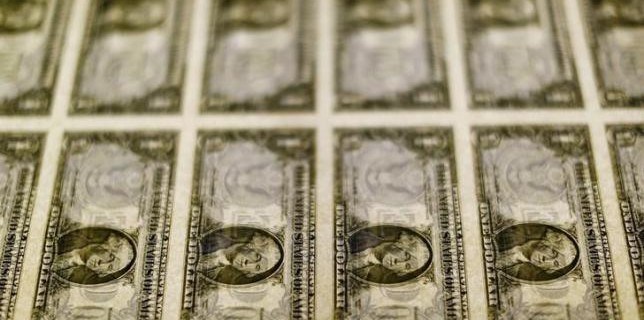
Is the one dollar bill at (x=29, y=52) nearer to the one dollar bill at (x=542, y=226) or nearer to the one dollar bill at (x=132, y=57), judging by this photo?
the one dollar bill at (x=132, y=57)

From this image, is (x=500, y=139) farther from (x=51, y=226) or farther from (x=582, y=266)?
(x=51, y=226)

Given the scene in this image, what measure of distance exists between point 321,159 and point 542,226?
68.5 inches

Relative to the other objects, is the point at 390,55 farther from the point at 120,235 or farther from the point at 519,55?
the point at 120,235

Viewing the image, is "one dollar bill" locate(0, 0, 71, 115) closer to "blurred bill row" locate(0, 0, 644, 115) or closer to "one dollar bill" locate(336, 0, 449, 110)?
"blurred bill row" locate(0, 0, 644, 115)

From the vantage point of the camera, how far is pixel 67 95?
5.84 metres

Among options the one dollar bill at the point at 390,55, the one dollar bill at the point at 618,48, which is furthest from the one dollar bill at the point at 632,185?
the one dollar bill at the point at 390,55

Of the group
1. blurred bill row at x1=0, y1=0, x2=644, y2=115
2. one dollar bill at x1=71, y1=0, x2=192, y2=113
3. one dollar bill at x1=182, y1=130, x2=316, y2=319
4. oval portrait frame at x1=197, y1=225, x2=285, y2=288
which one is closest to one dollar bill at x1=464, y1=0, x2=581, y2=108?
blurred bill row at x1=0, y1=0, x2=644, y2=115

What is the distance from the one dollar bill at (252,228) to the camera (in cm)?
505

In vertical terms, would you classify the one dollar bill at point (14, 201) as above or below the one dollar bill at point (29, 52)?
below

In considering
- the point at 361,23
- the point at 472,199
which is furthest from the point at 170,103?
the point at 472,199

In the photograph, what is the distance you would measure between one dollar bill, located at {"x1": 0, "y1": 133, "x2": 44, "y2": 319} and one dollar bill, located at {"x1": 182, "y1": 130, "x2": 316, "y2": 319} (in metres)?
1.24

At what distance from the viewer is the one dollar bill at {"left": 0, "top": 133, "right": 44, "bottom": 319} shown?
5086 mm

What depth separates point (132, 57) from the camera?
606 centimetres

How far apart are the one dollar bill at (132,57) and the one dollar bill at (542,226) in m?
2.62
